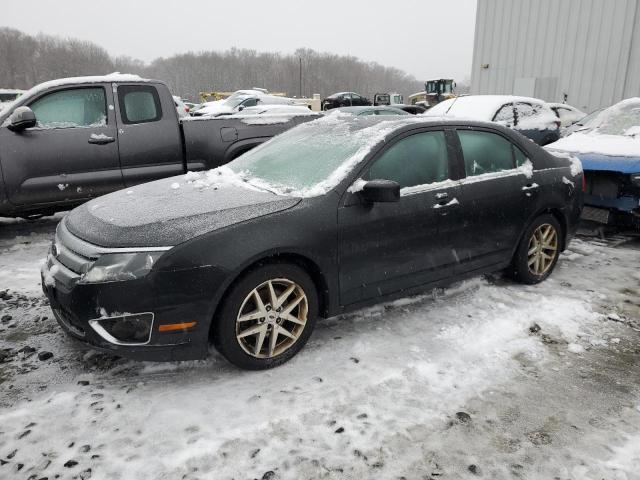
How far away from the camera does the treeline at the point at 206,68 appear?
10075cm

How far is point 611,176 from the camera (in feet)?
18.7

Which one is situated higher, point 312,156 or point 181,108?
point 181,108

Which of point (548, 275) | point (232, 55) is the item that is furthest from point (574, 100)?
point (232, 55)

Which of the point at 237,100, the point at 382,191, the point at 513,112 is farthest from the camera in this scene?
the point at 237,100

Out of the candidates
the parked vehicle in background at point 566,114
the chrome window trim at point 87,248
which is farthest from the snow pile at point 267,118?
the parked vehicle in background at point 566,114

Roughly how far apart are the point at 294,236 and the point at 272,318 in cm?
51

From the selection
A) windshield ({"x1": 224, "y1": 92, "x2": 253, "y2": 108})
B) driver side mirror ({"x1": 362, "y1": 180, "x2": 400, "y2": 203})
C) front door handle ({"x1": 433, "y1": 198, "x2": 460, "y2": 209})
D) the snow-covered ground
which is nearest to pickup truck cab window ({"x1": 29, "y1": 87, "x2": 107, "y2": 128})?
the snow-covered ground

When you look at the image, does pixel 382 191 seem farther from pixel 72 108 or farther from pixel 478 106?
pixel 478 106

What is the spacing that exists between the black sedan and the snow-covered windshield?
3137mm

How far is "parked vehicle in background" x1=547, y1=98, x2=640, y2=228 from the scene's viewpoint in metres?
5.52

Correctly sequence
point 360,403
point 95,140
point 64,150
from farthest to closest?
point 95,140, point 64,150, point 360,403

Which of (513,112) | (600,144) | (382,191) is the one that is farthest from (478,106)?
(382,191)

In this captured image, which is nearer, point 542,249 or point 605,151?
point 542,249

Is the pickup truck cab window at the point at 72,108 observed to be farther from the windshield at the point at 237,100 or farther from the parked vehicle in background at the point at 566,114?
the windshield at the point at 237,100
